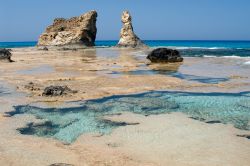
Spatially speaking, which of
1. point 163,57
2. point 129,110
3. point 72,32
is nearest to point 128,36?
point 72,32

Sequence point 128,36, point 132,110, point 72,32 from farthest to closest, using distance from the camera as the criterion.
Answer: point 72,32, point 128,36, point 132,110

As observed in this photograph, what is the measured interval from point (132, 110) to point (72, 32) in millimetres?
74106

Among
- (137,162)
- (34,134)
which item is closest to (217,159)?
(137,162)

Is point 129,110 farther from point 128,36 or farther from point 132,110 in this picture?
point 128,36

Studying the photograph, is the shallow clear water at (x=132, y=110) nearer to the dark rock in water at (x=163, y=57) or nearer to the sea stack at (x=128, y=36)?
the dark rock in water at (x=163, y=57)

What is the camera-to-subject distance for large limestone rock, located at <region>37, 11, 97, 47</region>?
83500 millimetres

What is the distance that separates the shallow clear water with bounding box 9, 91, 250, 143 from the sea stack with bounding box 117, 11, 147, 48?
6629 centimetres

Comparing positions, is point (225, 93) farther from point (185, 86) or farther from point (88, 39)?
point (88, 39)

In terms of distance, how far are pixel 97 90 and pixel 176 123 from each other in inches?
253

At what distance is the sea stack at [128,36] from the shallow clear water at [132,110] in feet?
217

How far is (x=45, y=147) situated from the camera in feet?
26.9

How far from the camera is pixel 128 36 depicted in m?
82.2

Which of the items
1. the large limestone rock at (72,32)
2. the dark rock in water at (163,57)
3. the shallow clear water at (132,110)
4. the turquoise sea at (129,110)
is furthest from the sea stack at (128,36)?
the shallow clear water at (132,110)

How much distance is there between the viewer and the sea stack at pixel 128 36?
267 ft
